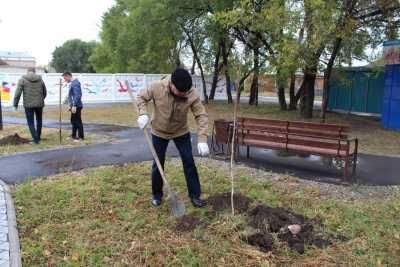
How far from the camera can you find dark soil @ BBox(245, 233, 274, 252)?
13.4ft

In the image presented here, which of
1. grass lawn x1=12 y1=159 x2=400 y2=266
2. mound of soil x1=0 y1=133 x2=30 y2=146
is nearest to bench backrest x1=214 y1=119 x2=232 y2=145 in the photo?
grass lawn x1=12 y1=159 x2=400 y2=266

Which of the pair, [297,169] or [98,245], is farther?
[297,169]

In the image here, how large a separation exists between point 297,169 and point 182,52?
25987 millimetres

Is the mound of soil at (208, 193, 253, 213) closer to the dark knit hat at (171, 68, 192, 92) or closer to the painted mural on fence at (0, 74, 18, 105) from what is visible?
the dark knit hat at (171, 68, 192, 92)

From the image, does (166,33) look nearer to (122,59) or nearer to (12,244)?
(122,59)

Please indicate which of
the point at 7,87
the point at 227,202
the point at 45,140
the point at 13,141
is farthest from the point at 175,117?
the point at 7,87

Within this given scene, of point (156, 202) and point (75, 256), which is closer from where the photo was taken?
point (75, 256)

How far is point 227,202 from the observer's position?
521 cm

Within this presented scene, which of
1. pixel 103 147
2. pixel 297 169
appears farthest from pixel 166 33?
pixel 297 169

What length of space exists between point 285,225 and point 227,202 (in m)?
0.93

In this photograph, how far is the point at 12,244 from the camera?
409cm

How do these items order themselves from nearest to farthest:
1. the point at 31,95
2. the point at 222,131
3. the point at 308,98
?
1. the point at 222,131
2. the point at 31,95
3. the point at 308,98

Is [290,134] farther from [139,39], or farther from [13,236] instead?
[139,39]

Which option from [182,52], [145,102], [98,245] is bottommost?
[98,245]
